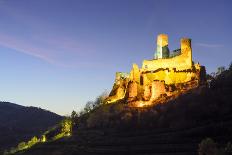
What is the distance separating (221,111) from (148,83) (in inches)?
968

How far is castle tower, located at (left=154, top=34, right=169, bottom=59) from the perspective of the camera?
4532 inches

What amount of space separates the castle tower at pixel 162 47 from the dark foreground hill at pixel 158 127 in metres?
16.9

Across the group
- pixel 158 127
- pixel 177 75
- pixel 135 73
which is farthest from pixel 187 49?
pixel 158 127

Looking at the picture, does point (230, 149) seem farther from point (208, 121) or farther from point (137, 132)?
point (137, 132)

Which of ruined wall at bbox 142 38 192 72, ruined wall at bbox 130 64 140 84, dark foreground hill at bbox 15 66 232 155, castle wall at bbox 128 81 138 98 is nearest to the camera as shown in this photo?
dark foreground hill at bbox 15 66 232 155

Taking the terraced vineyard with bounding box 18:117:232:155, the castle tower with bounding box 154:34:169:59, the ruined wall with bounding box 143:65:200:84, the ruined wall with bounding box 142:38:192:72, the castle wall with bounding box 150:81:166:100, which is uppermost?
the castle tower with bounding box 154:34:169:59

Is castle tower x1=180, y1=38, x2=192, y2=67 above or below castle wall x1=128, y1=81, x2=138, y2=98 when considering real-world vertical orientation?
above

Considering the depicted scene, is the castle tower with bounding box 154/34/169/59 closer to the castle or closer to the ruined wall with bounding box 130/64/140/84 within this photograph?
the castle

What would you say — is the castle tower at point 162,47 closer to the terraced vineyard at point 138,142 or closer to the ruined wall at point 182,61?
the ruined wall at point 182,61

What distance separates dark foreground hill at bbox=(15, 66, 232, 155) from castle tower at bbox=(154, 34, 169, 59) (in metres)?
16.9

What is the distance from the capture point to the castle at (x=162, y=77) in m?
104

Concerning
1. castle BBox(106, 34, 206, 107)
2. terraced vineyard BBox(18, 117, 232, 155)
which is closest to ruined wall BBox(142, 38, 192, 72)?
castle BBox(106, 34, 206, 107)

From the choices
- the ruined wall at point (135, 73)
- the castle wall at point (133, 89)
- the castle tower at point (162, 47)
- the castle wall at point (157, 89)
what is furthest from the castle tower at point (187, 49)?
the castle wall at point (133, 89)

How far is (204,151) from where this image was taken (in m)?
62.8
